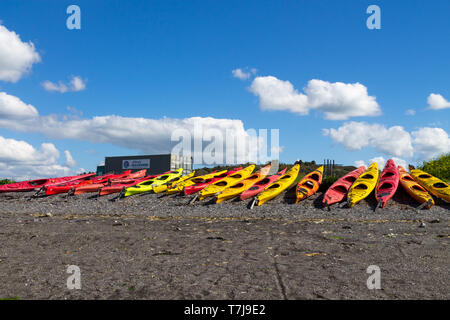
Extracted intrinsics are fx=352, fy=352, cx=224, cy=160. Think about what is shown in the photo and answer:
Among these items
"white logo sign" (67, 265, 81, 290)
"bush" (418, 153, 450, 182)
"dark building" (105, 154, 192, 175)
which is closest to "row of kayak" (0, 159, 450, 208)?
"bush" (418, 153, 450, 182)

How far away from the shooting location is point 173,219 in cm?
1162

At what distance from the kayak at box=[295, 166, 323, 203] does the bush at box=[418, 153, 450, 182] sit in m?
7.59

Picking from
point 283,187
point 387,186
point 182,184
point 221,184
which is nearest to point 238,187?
point 221,184

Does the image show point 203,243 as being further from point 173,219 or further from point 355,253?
point 173,219

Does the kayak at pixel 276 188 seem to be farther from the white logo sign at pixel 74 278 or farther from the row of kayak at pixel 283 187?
the white logo sign at pixel 74 278

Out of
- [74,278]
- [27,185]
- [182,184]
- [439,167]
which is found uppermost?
[439,167]

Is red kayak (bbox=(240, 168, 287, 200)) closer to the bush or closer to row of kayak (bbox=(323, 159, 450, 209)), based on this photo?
row of kayak (bbox=(323, 159, 450, 209))

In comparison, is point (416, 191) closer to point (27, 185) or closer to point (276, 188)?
point (276, 188)

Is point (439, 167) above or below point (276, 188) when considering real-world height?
above

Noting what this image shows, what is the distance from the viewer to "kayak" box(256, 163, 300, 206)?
45.2 feet

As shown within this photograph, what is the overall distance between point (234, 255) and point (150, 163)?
2215 cm

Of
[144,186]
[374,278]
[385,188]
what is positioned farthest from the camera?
[144,186]

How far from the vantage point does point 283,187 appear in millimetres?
14898

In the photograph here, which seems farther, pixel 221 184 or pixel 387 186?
pixel 221 184
